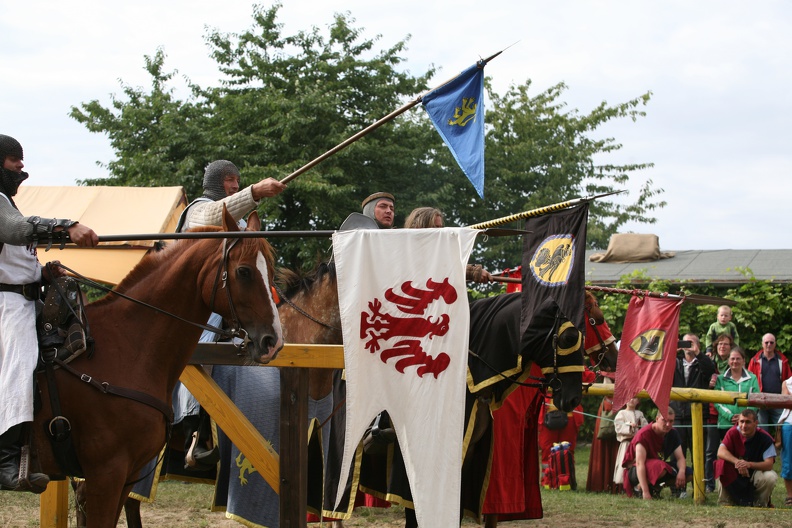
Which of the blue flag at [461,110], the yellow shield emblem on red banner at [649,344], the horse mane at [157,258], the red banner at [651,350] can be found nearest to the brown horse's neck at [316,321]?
the blue flag at [461,110]

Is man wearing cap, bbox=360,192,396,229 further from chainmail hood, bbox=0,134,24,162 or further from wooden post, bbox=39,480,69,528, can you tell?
wooden post, bbox=39,480,69,528

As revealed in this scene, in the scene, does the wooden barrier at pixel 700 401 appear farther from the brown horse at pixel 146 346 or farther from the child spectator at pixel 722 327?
the brown horse at pixel 146 346

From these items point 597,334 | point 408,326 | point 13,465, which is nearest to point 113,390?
point 13,465

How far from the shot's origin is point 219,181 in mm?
6652

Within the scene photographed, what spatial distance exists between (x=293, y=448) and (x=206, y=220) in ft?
5.31

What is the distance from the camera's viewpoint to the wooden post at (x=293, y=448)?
17.8ft

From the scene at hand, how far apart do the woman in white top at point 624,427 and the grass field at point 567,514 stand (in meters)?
0.62

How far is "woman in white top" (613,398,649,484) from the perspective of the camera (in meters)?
10.6

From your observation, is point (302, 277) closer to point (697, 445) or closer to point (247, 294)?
point (247, 294)

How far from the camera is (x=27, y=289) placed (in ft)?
15.5

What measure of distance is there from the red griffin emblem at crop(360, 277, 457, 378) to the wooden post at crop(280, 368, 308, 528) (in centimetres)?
88

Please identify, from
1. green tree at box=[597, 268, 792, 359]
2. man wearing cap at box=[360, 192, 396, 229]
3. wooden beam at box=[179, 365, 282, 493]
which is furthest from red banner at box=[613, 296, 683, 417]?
wooden beam at box=[179, 365, 282, 493]

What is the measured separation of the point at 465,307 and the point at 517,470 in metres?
2.57

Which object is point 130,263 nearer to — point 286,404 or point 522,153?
point 286,404
